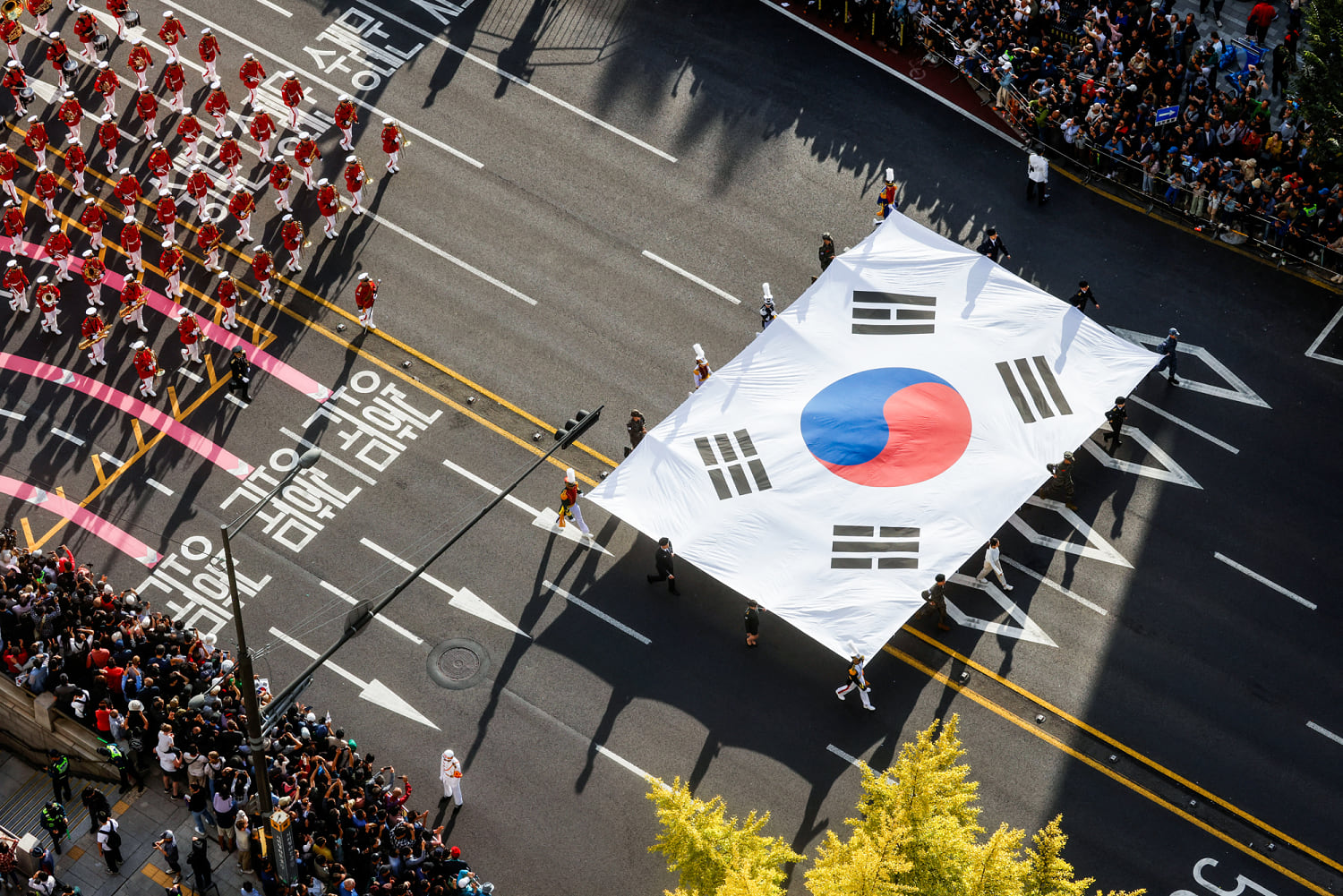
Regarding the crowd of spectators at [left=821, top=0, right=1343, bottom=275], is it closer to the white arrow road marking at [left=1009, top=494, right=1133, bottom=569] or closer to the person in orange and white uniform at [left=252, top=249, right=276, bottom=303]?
the white arrow road marking at [left=1009, top=494, right=1133, bottom=569]

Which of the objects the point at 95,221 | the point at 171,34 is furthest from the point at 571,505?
the point at 171,34

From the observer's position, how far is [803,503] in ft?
138

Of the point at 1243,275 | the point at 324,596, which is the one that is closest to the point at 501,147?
the point at 324,596

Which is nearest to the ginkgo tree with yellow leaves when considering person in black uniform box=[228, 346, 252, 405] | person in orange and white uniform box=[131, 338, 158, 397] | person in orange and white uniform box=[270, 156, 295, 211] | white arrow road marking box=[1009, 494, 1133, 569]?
white arrow road marking box=[1009, 494, 1133, 569]

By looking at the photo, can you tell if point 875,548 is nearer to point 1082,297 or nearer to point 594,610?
point 594,610

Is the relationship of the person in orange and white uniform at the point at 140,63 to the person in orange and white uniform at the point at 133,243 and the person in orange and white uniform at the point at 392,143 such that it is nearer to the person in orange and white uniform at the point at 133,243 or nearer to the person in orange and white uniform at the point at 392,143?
the person in orange and white uniform at the point at 133,243

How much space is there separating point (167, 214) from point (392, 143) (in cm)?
643

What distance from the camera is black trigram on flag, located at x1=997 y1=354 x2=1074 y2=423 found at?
43781 millimetres

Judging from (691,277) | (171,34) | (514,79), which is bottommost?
(171,34)

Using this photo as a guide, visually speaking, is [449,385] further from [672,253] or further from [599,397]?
[672,253]

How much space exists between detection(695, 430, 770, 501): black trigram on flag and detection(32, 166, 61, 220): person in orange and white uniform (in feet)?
65.1

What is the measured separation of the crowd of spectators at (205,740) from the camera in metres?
36.0

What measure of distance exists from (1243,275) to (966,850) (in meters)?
23.4

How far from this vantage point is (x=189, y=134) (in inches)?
1996
